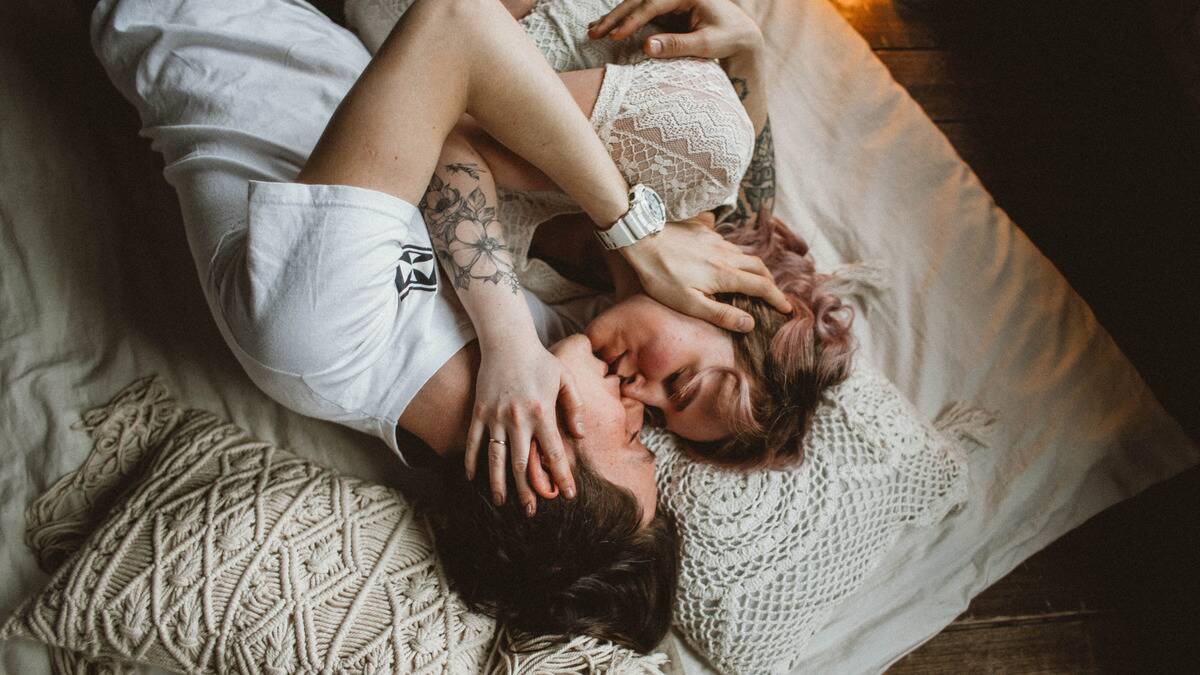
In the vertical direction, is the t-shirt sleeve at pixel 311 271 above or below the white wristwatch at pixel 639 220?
above

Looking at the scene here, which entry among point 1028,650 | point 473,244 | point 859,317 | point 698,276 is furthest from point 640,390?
point 1028,650

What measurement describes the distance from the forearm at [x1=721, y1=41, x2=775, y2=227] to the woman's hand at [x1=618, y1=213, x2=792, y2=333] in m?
0.18

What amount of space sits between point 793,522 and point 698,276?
395mm

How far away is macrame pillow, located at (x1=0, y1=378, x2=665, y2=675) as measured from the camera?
0.89 meters

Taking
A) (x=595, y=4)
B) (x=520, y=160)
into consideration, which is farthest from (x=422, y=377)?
(x=595, y=4)

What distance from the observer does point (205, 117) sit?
1001 mm

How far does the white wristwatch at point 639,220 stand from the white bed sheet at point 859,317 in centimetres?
50

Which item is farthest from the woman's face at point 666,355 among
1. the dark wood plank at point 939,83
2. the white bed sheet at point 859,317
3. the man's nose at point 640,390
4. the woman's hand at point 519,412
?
the dark wood plank at point 939,83

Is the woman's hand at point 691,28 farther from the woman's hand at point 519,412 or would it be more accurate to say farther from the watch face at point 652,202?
the woman's hand at point 519,412

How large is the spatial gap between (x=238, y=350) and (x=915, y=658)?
1.24 m

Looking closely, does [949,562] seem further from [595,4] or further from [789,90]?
[595,4]

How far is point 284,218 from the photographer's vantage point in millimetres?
805

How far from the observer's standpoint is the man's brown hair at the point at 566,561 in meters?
0.94

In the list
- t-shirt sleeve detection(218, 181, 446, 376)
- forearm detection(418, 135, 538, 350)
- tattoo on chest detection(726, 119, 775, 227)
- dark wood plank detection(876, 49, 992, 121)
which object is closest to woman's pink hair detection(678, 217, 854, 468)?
tattoo on chest detection(726, 119, 775, 227)
